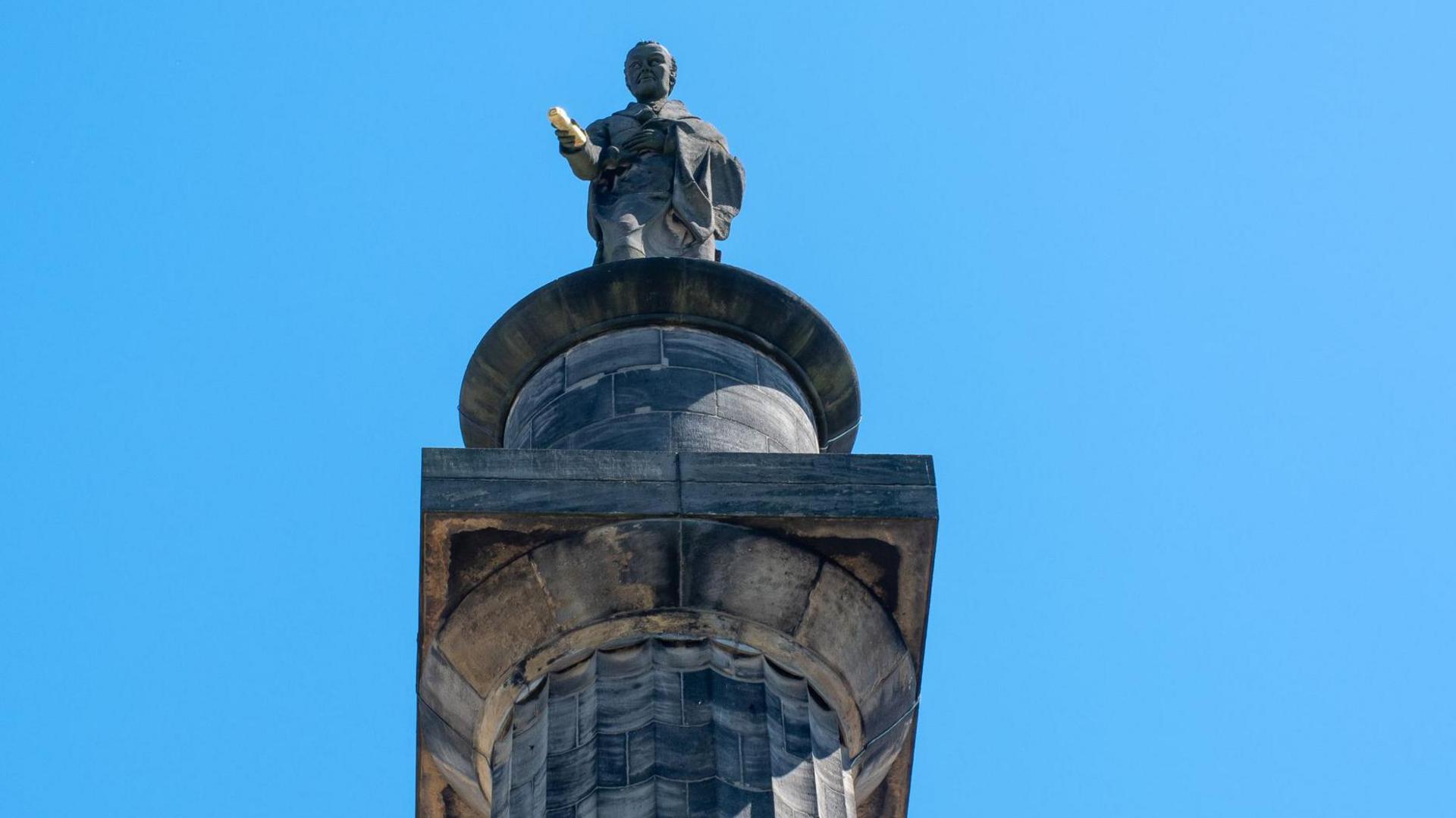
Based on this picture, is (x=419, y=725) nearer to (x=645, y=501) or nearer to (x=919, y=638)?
(x=645, y=501)

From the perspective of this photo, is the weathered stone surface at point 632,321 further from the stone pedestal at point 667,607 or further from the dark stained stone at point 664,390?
the stone pedestal at point 667,607

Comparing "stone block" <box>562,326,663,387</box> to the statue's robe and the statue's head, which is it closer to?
the statue's robe

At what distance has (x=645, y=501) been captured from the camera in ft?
46.0

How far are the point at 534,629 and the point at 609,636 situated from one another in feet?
1.26

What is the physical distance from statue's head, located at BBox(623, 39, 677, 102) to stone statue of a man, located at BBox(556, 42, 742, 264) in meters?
0.18

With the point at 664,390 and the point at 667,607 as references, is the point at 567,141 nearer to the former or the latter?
the point at 664,390

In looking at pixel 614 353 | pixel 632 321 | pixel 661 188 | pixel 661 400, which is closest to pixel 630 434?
pixel 661 400

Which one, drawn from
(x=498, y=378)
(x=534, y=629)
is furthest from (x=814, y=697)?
(x=498, y=378)

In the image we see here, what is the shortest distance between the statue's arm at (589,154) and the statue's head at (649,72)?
602mm

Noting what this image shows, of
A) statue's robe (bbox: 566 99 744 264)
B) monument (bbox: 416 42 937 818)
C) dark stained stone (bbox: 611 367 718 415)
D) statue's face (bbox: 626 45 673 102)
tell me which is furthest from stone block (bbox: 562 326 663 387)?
statue's face (bbox: 626 45 673 102)

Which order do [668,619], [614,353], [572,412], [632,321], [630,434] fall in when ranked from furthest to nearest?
1. [632,321]
2. [614,353]
3. [572,412]
4. [630,434]
5. [668,619]

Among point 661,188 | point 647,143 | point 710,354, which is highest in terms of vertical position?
point 647,143

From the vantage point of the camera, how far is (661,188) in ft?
58.1

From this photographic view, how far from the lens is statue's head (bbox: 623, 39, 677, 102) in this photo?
18719 mm
